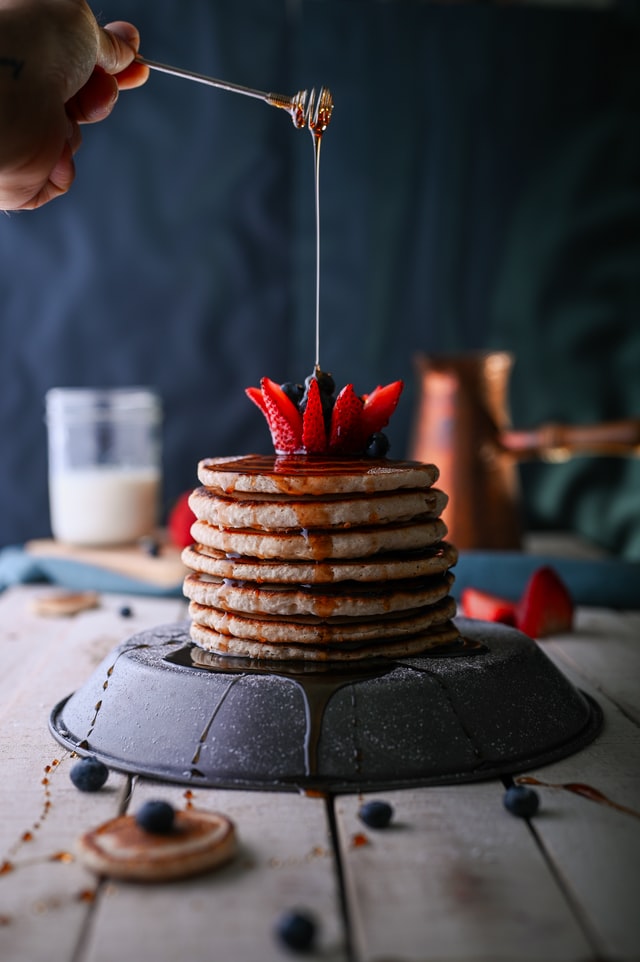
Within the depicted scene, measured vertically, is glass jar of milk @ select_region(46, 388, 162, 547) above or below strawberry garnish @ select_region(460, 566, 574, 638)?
above

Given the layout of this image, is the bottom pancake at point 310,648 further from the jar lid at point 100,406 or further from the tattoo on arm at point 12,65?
the jar lid at point 100,406

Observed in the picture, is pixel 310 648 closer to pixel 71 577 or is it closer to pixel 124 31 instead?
pixel 124 31

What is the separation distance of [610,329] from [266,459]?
256cm

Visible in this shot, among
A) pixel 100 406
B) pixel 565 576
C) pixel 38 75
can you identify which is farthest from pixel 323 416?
pixel 100 406

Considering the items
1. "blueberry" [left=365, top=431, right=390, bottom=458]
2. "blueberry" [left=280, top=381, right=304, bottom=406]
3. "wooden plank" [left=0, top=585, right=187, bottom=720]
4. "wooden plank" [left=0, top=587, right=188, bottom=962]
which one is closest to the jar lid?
"wooden plank" [left=0, top=585, right=187, bottom=720]

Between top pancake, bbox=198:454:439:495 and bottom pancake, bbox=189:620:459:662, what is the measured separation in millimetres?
247

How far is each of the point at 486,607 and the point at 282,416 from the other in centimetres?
98

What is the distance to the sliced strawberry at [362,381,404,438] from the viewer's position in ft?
6.37

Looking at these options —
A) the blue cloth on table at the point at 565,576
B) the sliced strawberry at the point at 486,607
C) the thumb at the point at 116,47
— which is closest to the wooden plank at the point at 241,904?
the sliced strawberry at the point at 486,607

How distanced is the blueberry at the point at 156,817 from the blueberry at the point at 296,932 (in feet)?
0.89

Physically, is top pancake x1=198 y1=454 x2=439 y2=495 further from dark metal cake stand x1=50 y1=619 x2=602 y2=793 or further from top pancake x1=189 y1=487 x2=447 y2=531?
dark metal cake stand x1=50 y1=619 x2=602 y2=793

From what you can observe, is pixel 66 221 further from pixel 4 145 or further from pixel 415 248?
pixel 4 145

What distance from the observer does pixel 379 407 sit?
1.95 metres

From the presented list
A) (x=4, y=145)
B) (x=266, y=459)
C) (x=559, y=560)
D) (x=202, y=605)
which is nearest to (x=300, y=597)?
(x=202, y=605)
